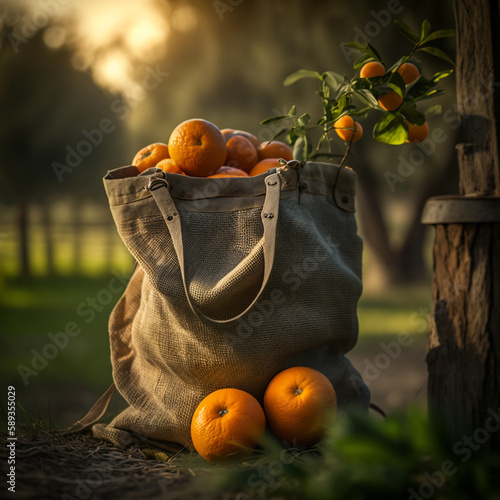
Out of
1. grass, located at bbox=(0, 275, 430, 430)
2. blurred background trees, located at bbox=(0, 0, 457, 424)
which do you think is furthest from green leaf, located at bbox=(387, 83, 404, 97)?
blurred background trees, located at bbox=(0, 0, 457, 424)

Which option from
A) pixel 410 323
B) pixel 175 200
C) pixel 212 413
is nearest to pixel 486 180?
pixel 175 200

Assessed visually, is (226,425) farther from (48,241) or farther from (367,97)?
(48,241)

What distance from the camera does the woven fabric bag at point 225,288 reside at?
169 centimetres

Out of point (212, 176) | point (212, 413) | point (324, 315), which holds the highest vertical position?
point (212, 176)

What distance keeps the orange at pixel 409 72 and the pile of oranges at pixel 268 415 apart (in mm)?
1153

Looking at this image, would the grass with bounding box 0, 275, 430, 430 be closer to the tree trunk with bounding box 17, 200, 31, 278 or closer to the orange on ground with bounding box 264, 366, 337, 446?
the tree trunk with bounding box 17, 200, 31, 278

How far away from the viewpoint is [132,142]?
7.34 metres

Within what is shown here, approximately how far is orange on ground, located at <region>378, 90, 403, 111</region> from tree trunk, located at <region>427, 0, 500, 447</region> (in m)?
0.26

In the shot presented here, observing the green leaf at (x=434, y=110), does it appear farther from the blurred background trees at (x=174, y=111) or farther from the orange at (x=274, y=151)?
the blurred background trees at (x=174, y=111)

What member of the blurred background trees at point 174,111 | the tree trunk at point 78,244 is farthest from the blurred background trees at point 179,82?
the tree trunk at point 78,244

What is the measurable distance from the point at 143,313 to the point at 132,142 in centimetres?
586

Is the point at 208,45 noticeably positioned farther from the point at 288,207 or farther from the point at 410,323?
the point at 288,207

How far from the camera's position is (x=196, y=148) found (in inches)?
72.9

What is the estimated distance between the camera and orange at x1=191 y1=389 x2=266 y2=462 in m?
1.58
